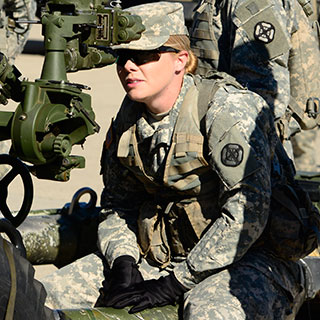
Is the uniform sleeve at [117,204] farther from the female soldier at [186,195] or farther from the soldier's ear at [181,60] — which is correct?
the soldier's ear at [181,60]

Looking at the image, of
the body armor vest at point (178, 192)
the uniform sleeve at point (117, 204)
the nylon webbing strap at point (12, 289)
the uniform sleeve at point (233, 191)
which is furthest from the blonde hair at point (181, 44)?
the nylon webbing strap at point (12, 289)

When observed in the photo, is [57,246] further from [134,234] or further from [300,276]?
[300,276]

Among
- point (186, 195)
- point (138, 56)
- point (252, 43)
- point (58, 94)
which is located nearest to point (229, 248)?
point (186, 195)

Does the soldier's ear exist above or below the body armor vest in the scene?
above

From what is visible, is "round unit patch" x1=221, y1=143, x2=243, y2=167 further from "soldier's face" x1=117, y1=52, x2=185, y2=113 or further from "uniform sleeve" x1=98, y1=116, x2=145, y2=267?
"uniform sleeve" x1=98, y1=116, x2=145, y2=267

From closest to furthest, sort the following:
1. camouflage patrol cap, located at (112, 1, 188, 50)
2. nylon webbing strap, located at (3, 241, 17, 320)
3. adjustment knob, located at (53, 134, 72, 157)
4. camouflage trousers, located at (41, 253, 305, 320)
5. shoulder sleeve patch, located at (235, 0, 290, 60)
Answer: nylon webbing strap, located at (3, 241, 17, 320), adjustment knob, located at (53, 134, 72, 157), camouflage trousers, located at (41, 253, 305, 320), camouflage patrol cap, located at (112, 1, 188, 50), shoulder sleeve patch, located at (235, 0, 290, 60)

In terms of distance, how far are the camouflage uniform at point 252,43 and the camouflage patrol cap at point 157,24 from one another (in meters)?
0.88

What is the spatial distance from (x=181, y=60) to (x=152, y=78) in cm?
19

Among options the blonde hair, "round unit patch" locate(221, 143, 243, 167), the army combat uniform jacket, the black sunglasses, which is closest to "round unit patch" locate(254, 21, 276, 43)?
the blonde hair

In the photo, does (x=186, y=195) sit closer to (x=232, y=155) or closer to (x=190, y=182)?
(x=190, y=182)

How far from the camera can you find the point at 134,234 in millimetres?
4301

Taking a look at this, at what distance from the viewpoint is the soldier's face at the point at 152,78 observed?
3936 millimetres

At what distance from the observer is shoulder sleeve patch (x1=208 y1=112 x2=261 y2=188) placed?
3828 mm

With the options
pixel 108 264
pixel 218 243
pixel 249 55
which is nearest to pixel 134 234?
pixel 108 264
